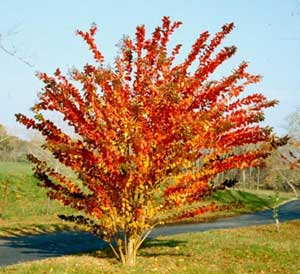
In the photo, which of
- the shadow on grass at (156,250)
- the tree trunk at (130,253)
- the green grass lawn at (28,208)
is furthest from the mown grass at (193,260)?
the green grass lawn at (28,208)

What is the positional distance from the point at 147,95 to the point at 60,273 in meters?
3.86

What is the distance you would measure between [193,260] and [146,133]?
11.8 feet

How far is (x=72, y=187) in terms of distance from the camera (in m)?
10.2

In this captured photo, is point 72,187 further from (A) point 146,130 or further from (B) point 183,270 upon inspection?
(B) point 183,270

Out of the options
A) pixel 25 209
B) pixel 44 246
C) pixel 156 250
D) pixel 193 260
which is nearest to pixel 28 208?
pixel 25 209

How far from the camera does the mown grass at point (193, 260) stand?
9.79 meters

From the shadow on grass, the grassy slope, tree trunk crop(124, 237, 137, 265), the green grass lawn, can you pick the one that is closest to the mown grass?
the shadow on grass

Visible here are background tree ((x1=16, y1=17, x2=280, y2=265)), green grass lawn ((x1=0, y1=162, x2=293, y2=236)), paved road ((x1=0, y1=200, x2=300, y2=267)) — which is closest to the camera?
background tree ((x1=16, y1=17, x2=280, y2=265))

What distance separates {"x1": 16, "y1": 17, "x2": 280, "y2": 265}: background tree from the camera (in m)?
9.45

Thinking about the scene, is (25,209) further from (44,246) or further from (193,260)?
(193,260)

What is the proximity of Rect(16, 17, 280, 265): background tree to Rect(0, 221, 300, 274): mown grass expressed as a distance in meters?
0.73

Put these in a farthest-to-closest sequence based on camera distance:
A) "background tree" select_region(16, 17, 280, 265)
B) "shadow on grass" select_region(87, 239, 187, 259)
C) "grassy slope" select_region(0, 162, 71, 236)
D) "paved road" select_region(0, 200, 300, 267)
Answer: "grassy slope" select_region(0, 162, 71, 236) → "paved road" select_region(0, 200, 300, 267) → "shadow on grass" select_region(87, 239, 187, 259) → "background tree" select_region(16, 17, 280, 265)

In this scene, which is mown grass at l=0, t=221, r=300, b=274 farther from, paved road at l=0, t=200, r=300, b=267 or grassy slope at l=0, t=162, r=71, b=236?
grassy slope at l=0, t=162, r=71, b=236

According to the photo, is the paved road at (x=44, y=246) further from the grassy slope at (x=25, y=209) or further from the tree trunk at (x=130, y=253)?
the tree trunk at (x=130, y=253)
